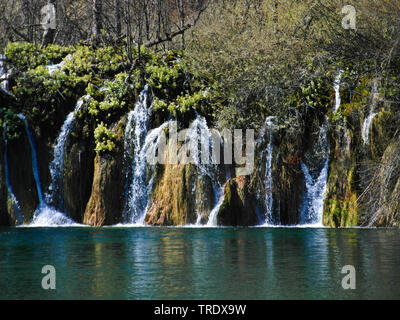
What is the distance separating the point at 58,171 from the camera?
22766 millimetres

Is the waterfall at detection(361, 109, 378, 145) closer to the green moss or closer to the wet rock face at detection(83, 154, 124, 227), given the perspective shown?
the wet rock face at detection(83, 154, 124, 227)

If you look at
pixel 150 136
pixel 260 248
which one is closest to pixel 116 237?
pixel 260 248

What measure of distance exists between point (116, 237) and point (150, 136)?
20.9ft

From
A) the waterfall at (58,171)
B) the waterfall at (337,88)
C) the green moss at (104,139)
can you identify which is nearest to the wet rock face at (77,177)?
the waterfall at (58,171)

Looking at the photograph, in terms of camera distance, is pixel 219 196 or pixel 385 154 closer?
pixel 385 154

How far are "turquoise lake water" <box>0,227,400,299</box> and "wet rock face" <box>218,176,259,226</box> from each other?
2979mm

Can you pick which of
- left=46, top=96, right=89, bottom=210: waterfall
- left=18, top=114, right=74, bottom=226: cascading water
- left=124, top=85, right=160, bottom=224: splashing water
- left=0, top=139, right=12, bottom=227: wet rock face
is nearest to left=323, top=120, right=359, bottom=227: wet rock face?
left=124, top=85, right=160, bottom=224: splashing water

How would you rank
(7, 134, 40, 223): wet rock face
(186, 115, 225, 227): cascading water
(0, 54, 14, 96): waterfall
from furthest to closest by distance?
(0, 54, 14, 96): waterfall
(7, 134, 40, 223): wet rock face
(186, 115, 225, 227): cascading water

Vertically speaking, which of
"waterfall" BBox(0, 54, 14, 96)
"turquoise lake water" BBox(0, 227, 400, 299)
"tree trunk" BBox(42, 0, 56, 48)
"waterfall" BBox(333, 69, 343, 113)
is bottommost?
"turquoise lake water" BBox(0, 227, 400, 299)

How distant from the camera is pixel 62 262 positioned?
12047 millimetres

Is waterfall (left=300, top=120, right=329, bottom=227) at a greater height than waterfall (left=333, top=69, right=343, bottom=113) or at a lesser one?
lesser

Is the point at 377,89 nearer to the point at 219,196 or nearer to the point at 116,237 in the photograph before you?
the point at 219,196

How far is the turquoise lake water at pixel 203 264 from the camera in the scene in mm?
9227

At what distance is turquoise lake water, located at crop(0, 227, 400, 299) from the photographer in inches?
363
